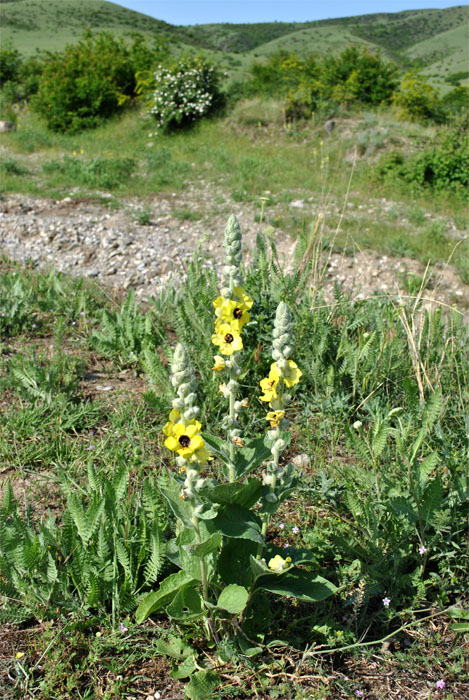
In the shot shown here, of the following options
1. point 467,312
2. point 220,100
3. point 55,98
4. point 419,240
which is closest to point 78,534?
point 467,312

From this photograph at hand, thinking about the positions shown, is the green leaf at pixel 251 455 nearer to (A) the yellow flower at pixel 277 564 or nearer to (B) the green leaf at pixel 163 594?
(A) the yellow flower at pixel 277 564

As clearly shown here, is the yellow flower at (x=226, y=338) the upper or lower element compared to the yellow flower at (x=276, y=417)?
upper

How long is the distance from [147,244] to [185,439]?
4851 mm

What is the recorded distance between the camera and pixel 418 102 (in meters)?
10.6

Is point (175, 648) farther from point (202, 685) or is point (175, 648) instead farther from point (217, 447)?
point (217, 447)

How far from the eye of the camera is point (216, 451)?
1548 millimetres

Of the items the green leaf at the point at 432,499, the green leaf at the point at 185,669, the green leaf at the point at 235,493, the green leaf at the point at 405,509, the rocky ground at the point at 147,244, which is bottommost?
the green leaf at the point at 185,669

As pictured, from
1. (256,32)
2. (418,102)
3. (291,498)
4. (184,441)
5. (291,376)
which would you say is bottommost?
(291,498)

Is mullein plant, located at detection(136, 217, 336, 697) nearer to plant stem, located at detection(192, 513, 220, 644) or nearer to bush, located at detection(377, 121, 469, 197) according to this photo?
plant stem, located at detection(192, 513, 220, 644)

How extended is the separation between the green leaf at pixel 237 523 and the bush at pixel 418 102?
10.9 meters

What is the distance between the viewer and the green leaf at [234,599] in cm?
145

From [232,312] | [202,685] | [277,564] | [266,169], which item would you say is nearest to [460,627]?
[277,564]

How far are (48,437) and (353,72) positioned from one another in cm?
1152

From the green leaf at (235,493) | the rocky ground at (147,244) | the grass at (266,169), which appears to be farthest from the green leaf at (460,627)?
the grass at (266,169)
